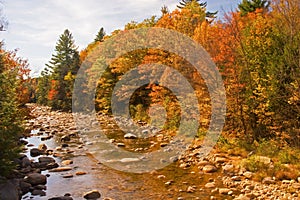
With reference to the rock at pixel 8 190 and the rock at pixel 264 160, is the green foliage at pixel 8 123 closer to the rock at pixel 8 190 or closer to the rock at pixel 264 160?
the rock at pixel 8 190

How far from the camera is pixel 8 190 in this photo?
9203 millimetres

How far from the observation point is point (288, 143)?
527 inches

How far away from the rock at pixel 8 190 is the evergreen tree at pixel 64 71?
110ft

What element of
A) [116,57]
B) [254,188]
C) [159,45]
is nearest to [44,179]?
[254,188]

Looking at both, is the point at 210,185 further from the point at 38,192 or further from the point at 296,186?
the point at 38,192

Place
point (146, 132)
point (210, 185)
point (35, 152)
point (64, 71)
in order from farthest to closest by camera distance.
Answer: point (64, 71) → point (146, 132) → point (35, 152) → point (210, 185)

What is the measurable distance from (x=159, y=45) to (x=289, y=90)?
31.5 feet

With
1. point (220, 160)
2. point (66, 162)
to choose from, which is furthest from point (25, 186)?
point (220, 160)

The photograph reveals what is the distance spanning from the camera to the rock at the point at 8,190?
898 cm

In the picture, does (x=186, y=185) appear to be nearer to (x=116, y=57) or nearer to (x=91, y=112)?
(x=116, y=57)

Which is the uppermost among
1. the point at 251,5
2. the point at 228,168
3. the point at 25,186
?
the point at 251,5

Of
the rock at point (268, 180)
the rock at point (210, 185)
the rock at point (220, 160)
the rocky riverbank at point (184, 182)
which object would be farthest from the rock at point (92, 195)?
the rock at point (220, 160)

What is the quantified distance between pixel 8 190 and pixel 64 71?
3941 centimetres

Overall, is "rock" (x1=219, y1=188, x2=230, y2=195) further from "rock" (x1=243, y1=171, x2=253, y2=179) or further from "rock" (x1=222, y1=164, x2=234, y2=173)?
"rock" (x1=222, y1=164, x2=234, y2=173)
